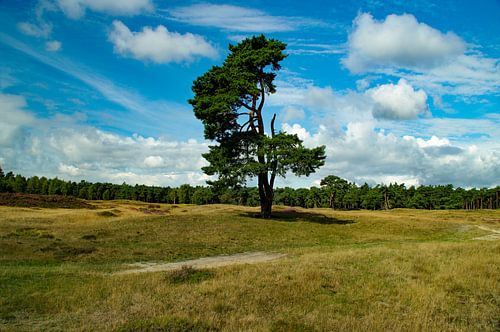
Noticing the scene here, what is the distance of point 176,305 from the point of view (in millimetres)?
10875

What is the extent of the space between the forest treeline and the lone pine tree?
76.3 metres

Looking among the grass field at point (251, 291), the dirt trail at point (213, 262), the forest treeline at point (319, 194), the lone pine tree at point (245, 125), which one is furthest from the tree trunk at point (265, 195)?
the forest treeline at point (319, 194)

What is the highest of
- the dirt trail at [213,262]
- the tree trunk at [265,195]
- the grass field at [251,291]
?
the tree trunk at [265,195]

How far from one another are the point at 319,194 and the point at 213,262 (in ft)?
460

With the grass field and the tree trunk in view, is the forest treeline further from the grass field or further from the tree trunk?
the grass field

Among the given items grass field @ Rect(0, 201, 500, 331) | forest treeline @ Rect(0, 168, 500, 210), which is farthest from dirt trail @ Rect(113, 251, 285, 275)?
forest treeline @ Rect(0, 168, 500, 210)

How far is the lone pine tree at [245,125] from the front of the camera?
36812mm

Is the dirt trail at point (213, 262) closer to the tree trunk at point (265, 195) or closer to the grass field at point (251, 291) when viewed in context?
the grass field at point (251, 291)

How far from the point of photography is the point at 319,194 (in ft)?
513

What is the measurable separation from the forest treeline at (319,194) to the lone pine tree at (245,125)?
76.3 meters

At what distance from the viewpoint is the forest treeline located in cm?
14150

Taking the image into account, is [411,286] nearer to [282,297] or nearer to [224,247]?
[282,297]

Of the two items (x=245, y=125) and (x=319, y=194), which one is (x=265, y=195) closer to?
(x=245, y=125)

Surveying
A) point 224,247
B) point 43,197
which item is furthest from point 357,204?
point 224,247
